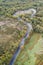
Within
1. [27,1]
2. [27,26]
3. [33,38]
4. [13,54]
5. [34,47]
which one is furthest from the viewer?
[27,1]

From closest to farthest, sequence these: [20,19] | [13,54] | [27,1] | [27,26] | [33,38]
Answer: [13,54], [33,38], [27,26], [20,19], [27,1]

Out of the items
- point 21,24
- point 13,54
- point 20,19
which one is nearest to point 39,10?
point 20,19

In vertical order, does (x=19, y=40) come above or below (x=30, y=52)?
above

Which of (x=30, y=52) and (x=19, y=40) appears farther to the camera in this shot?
(x=19, y=40)

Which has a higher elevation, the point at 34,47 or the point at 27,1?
the point at 34,47

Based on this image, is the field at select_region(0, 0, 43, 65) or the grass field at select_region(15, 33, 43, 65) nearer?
the grass field at select_region(15, 33, 43, 65)

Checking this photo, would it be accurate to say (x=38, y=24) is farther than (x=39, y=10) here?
No

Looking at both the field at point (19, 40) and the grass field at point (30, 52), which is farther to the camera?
the field at point (19, 40)

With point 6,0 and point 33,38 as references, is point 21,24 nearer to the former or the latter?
point 33,38
